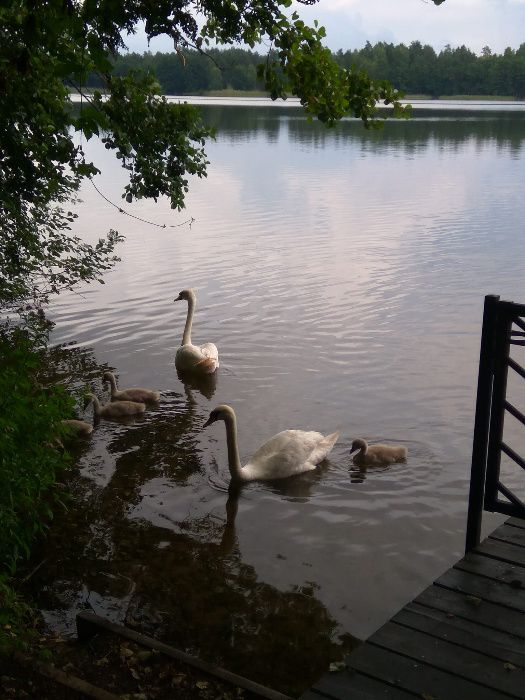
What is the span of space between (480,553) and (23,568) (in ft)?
12.5

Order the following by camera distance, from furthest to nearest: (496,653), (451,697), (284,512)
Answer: (284,512), (496,653), (451,697)

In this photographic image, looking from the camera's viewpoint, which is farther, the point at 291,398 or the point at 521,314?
the point at 291,398

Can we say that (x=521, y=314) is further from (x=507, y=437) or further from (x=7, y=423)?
(x=507, y=437)

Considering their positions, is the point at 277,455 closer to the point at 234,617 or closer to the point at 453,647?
the point at 234,617

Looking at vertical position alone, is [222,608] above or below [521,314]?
below

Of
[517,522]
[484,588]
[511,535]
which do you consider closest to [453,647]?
[484,588]

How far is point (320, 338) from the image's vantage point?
14.5 metres

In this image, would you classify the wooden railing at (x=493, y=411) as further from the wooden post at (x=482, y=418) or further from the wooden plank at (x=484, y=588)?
the wooden plank at (x=484, y=588)

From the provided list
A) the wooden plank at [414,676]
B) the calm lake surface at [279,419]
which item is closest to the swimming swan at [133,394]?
the calm lake surface at [279,419]

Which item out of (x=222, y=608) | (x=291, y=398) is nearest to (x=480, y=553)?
(x=222, y=608)

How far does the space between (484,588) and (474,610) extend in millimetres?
263

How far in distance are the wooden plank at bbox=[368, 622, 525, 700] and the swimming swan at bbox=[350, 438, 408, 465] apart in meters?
4.58

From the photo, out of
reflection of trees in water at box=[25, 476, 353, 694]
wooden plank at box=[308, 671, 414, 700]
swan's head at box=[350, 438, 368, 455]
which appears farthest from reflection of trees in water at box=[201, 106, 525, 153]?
wooden plank at box=[308, 671, 414, 700]

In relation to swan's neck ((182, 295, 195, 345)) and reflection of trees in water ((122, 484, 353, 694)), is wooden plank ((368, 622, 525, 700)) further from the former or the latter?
swan's neck ((182, 295, 195, 345))
